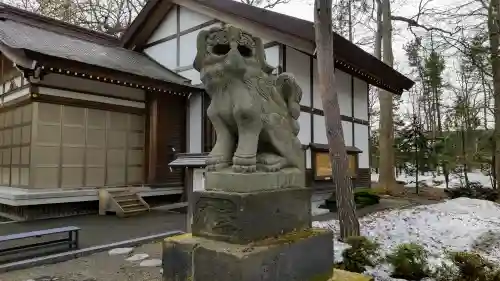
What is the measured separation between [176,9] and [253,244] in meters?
10.7

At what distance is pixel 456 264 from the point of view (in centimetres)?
413

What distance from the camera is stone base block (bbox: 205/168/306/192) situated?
2.42 m

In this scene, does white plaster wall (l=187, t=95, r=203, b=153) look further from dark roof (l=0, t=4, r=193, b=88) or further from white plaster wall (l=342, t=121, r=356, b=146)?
white plaster wall (l=342, t=121, r=356, b=146)

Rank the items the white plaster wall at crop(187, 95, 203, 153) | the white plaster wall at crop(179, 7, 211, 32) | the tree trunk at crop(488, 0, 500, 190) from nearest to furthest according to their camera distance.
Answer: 1. the tree trunk at crop(488, 0, 500, 190)
2. the white plaster wall at crop(187, 95, 203, 153)
3. the white plaster wall at crop(179, 7, 211, 32)

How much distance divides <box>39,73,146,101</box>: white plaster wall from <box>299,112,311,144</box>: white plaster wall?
15.2ft

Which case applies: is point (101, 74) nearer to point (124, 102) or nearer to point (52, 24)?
point (124, 102)

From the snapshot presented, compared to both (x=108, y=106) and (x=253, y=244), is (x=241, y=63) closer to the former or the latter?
(x=253, y=244)

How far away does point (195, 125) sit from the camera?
10477 millimetres

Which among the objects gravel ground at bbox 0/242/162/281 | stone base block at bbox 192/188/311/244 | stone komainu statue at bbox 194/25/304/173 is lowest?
gravel ground at bbox 0/242/162/281

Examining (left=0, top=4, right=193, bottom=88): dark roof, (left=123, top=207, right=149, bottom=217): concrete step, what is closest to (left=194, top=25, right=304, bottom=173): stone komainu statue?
(left=0, top=4, right=193, bottom=88): dark roof

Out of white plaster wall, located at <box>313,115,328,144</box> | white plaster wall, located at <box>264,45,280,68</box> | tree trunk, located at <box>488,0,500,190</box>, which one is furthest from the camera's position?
white plaster wall, located at <box>313,115,328,144</box>

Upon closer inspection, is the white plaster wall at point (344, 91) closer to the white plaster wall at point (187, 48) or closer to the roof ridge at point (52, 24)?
the white plaster wall at point (187, 48)

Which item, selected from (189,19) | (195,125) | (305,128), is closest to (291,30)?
(305,128)

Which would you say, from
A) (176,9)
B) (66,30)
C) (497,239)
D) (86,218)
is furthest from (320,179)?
(66,30)
